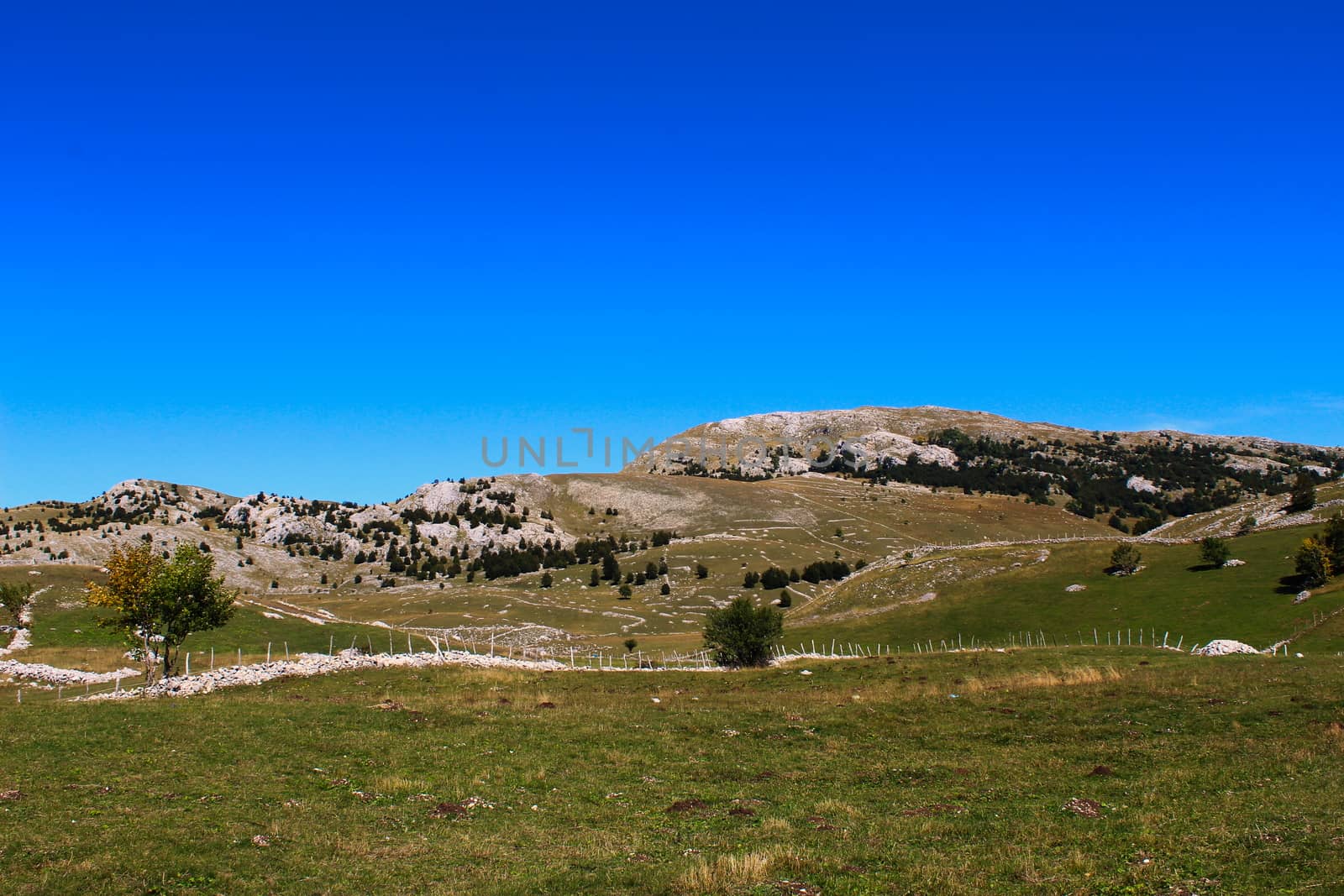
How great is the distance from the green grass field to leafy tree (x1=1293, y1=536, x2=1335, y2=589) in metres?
31.1

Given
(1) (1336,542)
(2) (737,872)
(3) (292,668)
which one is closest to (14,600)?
(3) (292,668)

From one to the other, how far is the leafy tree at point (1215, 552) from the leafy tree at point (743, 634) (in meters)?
49.9

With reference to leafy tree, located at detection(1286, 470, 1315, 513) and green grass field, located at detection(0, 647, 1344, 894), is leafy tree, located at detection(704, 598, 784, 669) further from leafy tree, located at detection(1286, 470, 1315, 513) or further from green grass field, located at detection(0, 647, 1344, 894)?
leafy tree, located at detection(1286, 470, 1315, 513)

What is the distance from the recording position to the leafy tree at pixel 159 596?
158ft

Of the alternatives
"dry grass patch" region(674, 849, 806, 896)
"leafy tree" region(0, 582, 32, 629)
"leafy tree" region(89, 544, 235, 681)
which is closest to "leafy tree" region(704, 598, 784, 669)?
"leafy tree" region(89, 544, 235, 681)

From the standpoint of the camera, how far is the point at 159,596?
47969 millimetres

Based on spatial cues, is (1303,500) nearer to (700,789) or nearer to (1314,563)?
(1314,563)

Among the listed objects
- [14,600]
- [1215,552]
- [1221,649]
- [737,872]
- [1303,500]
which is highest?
[1303,500]

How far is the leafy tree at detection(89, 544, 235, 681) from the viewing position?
1897 inches

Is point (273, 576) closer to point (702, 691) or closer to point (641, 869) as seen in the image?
point (702, 691)

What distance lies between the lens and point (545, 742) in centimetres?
3130

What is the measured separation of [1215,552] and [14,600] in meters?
113

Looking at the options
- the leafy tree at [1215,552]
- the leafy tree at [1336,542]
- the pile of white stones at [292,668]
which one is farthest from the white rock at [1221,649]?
the pile of white stones at [292,668]

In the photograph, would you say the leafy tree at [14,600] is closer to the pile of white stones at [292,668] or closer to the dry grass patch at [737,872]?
the pile of white stones at [292,668]
